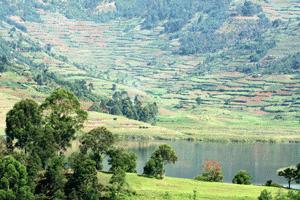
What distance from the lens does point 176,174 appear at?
140375mm

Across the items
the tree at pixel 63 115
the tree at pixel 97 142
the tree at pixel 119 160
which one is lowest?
the tree at pixel 119 160

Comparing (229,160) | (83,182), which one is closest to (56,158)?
(83,182)

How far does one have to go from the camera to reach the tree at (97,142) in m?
101

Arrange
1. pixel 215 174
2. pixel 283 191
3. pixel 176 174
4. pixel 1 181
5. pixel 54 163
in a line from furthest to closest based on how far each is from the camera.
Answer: pixel 176 174 → pixel 215 174 → pixel 283 191 → pixel 54 163 → pixel 1 181

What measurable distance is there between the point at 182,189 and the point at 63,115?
1957 cm

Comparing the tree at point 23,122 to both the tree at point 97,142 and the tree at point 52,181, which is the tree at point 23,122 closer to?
the tree at point 97,142

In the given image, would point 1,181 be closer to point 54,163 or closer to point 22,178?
point 22,178

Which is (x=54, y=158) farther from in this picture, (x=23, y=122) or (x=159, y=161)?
(x=159, y=161)

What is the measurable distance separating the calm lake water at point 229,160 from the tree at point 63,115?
32.1 meters

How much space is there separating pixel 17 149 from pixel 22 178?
16.1 metres

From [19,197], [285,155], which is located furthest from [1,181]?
[285,155]

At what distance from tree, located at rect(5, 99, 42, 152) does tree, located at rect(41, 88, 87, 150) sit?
1.87 m

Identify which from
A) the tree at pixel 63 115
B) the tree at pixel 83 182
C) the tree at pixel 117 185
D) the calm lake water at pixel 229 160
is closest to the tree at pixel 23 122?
the tree at pixel 63 115

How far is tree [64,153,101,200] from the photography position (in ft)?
294
